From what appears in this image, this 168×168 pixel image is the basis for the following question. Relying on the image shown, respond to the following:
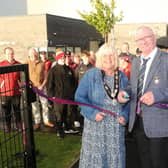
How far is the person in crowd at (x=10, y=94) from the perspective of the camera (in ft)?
16.0

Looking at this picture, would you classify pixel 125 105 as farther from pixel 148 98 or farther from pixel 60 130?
pixel 60 130

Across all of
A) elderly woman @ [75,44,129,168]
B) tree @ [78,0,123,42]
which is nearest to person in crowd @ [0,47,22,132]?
elderly woman @ [75,44,129,168]

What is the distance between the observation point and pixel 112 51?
3795 millimetres

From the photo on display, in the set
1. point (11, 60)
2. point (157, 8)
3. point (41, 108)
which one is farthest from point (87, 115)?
point (157, 8)

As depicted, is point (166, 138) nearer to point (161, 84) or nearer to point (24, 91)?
point (161, 84)

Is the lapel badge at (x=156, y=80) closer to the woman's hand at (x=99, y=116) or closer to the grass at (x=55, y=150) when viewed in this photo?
the woman's hand at (x=99, y=116)

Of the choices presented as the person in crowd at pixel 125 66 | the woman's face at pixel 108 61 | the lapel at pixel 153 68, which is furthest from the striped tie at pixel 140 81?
the person in crowd at pixel 125 66

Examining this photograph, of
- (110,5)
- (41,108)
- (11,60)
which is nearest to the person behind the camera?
(11,60)

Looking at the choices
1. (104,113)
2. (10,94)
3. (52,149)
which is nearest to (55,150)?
(52,149)

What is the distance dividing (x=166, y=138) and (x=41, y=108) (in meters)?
5.88

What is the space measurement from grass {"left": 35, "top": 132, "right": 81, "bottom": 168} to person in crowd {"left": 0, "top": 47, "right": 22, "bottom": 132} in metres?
0.87

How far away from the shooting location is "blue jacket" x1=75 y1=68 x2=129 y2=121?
12.6ft

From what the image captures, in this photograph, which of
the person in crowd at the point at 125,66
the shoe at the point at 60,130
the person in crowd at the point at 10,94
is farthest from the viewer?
the person in crowd at the point at 125,66

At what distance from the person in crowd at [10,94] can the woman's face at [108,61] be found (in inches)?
43.6
